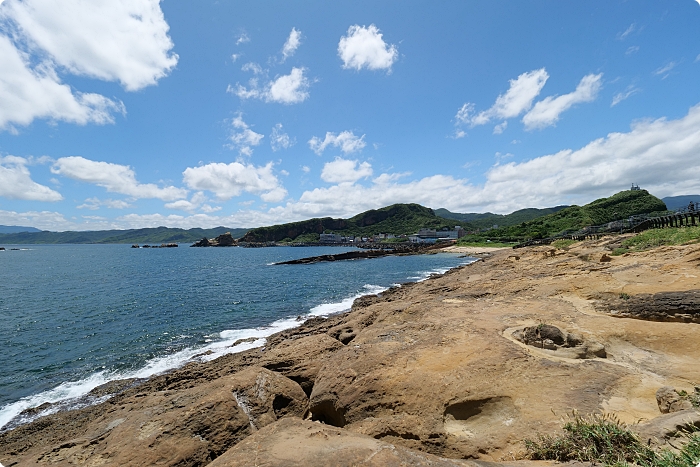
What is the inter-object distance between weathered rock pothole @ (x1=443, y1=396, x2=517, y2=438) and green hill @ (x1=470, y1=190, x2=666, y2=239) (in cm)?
9919

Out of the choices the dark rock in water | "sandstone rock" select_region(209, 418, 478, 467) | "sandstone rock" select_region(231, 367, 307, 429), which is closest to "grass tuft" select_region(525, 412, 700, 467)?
"sandstone rock" select_region(209, 418, 478, 467)

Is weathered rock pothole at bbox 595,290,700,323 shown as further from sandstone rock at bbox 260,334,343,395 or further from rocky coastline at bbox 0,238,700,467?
sandstone rock at bbox 260,334,343,395

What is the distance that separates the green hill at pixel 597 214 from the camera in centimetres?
9512

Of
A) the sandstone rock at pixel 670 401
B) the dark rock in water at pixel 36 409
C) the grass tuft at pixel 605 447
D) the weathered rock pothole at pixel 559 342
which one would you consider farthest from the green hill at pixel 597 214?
the dark rock in water at pixel 36 409

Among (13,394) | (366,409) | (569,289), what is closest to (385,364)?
(366,409)

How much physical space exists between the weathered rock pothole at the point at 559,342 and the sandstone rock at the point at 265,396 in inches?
277

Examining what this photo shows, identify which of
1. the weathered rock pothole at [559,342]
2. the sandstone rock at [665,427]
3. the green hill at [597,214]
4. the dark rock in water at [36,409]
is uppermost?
the green hill at [597,214]

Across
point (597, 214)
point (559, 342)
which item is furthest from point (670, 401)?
point (597, 214)

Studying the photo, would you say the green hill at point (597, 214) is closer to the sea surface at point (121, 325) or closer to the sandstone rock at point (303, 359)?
the sea surface at point (121, 325)

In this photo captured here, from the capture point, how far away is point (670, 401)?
525 centimetres

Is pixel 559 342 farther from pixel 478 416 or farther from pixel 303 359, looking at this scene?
pixel 303 359

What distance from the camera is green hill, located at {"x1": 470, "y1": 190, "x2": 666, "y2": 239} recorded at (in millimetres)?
95125

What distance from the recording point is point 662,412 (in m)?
5.33

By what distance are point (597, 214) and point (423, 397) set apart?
126176 millimetres
